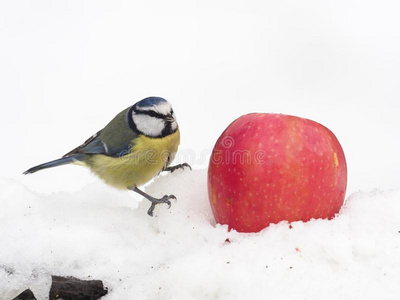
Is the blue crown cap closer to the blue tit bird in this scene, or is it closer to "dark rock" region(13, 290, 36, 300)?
the blue tit bird

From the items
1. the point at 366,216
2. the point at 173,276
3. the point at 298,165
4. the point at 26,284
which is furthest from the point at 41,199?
the point at 366,216

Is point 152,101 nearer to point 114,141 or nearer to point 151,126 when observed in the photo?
point 151,126

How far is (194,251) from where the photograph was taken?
1.41 meters

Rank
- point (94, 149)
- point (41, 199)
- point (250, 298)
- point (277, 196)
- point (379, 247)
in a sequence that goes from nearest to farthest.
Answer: point (250, 298) → point (379, 247) → point (277, 196) → point (41, 199) → point (94, 149)

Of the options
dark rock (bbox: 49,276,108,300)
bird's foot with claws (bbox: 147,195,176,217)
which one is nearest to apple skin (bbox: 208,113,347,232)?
bird's foot with claws (bbox: 147,195,176,217)

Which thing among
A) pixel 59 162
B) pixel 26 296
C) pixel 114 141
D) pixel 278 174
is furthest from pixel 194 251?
pixel 59 162

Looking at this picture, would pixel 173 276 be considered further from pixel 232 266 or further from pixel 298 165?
pixel 298 165

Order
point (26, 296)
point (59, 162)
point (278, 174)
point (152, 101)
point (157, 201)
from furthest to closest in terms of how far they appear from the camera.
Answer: point (59, 162) < point (152, 101) < point (157, 201) < point (278, 174) < point (26, 296)

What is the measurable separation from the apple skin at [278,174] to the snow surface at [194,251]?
0.05m

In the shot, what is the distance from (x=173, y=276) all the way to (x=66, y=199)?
2.23 feet

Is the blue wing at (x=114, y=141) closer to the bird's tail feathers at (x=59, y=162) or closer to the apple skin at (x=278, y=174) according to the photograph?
the bird's tail feathers at (x=59, y=162)

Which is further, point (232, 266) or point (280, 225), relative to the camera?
point (280, 225)

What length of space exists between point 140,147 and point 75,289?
80 cm

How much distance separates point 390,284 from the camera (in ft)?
4.12
